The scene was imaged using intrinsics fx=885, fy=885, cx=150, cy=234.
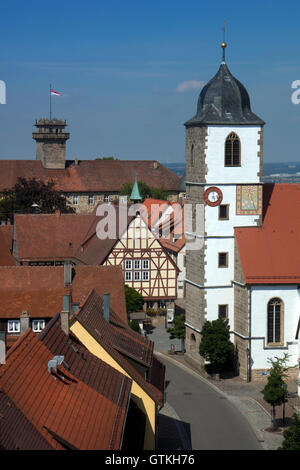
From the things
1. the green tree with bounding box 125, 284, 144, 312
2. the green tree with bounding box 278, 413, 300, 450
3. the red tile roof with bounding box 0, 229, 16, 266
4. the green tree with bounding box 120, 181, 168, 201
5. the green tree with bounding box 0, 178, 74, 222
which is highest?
the green tree with bounding box 120, 181, 168, 201

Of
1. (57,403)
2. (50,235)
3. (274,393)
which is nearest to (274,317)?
(274,393)

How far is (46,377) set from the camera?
21109 mm

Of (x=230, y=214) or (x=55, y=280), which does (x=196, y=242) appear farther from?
(x=55, y=280)

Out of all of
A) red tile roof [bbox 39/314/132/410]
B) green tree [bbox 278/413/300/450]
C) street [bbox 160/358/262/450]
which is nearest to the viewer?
red tile roof [bbox 39/314/132/410]

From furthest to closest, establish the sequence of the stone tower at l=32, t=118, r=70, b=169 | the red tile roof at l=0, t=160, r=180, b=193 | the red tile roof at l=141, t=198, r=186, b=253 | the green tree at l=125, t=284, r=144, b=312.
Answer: the stone tower at l=32, t=118, r=70, b=169 → the red tile roof at l=0, t=160, r=180, b=193 → the red tile roof at l=141, t=198, r=186, b=253 → the green tree at l=125, t=284, r=144, b=312

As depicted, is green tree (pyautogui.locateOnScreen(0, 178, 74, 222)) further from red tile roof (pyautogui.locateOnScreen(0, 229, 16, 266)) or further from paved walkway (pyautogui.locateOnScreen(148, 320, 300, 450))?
paved walkway (pyautogui.locateOnScreen(148, 320, 300, 450))

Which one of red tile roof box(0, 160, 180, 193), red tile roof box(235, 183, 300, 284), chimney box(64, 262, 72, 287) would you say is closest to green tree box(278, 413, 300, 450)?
A: red tile roof box(235, 183, 300, 284)

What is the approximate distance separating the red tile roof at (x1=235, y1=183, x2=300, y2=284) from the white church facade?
0.06 meters

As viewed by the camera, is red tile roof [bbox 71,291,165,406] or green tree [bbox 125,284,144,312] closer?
red tile roof [bbox 71,291,165,406]

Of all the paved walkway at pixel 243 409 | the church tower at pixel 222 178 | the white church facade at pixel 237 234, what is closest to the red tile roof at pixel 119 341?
the paved walkway at pixel 243 409

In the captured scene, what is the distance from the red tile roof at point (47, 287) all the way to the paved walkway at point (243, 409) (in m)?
5.02

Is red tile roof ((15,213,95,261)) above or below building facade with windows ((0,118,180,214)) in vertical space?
below

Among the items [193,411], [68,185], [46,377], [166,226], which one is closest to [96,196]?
[68,185]

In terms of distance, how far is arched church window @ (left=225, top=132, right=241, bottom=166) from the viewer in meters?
43.9
